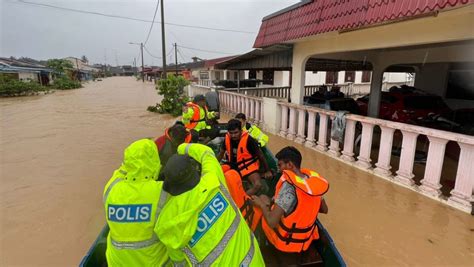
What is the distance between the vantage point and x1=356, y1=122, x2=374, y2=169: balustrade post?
5059mm

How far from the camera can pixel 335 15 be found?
501 cm

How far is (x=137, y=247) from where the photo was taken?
5.86 feet

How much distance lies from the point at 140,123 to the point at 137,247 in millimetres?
11015

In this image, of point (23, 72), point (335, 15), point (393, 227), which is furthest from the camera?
point (23, 72)

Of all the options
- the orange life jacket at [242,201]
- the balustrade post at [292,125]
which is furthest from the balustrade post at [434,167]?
the balustrade post at [292,125]

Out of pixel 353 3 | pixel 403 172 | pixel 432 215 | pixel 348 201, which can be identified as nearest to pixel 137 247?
pixel 348 201

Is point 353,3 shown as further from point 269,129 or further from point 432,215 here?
point 269,129

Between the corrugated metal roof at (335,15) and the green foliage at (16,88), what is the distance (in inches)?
1043

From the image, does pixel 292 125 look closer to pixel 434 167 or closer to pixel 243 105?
pixel 243 105

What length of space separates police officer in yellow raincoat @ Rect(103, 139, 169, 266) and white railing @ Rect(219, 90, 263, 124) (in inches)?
296

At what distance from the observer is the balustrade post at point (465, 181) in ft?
11.7

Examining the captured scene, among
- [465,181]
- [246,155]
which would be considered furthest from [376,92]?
[246,155]

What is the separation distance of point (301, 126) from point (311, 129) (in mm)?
479

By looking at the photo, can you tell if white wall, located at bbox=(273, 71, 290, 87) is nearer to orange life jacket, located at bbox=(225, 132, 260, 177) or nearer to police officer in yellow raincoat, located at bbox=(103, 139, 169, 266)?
orange life jacket, located at bbox=(225, 132, 260, 177)
